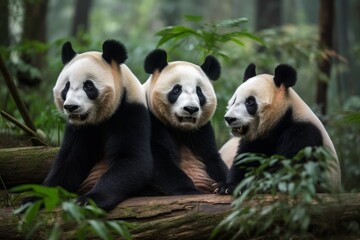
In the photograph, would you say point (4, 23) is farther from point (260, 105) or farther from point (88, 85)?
point (260, 105)

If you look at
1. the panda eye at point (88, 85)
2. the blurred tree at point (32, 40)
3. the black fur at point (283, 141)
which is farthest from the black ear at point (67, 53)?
the blurred tree at point (32, 40)

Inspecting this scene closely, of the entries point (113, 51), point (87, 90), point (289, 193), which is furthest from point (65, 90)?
point (289, 193)

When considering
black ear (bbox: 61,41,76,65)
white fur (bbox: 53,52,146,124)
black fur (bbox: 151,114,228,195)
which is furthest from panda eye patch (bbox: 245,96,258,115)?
black ear (bbox: 61,41,76,65)

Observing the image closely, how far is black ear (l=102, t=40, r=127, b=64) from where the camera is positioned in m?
6.03

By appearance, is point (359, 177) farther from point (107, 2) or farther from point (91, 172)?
point (107, 2)

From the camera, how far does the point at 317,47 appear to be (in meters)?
11.0

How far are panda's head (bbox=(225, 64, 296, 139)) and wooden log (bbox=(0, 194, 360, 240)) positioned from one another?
2.78 ft

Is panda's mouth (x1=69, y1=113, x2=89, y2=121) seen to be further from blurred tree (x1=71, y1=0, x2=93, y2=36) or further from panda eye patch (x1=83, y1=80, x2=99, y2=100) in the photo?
blurred tree (x1=71, y1=0, x2=93, y2=36)

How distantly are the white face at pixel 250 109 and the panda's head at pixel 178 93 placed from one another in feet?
1.72

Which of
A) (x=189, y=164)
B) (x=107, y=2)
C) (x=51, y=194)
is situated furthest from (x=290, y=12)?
(x=51, y=194)

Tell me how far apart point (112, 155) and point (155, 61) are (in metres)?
1.40

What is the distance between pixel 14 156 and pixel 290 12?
26958mm

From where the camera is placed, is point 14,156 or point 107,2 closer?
point 14,156

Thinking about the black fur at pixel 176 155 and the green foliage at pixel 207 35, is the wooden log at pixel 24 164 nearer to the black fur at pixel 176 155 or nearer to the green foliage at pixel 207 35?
the black fur at pixel 176 155
